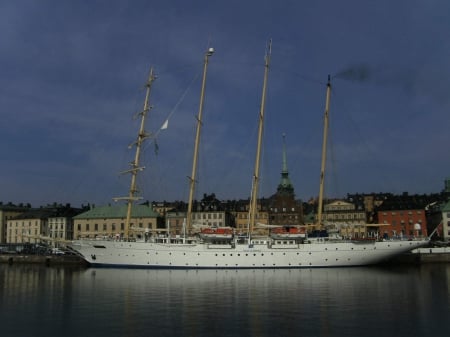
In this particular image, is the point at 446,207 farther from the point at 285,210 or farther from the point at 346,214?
the point at 285,210

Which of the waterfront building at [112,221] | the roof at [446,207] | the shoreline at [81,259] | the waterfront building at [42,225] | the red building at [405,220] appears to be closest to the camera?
the shoreline at [81,259]

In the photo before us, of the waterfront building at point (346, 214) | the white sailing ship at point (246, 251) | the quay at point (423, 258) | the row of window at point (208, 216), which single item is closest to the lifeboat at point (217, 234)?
the white sailing ship at point (246, 251)

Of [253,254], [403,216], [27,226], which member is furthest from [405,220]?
[27,226]

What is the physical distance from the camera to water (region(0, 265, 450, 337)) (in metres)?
25.4

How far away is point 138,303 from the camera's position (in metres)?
34.5

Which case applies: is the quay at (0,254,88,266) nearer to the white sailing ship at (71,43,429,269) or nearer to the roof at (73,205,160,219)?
the white sailing ship at (71,43,429,269)

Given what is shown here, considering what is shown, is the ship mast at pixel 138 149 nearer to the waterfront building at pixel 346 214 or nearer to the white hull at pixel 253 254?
the white hull at pixel 253 254

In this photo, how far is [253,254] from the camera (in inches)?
2749

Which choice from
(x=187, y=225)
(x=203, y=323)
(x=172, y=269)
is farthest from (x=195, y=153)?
(x=203, y=323)

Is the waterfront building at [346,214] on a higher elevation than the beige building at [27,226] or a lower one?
higher

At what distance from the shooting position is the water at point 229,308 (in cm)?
2542

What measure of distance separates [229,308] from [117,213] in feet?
329

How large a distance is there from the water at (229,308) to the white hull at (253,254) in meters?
19.1

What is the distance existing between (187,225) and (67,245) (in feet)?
Result: 73.8
